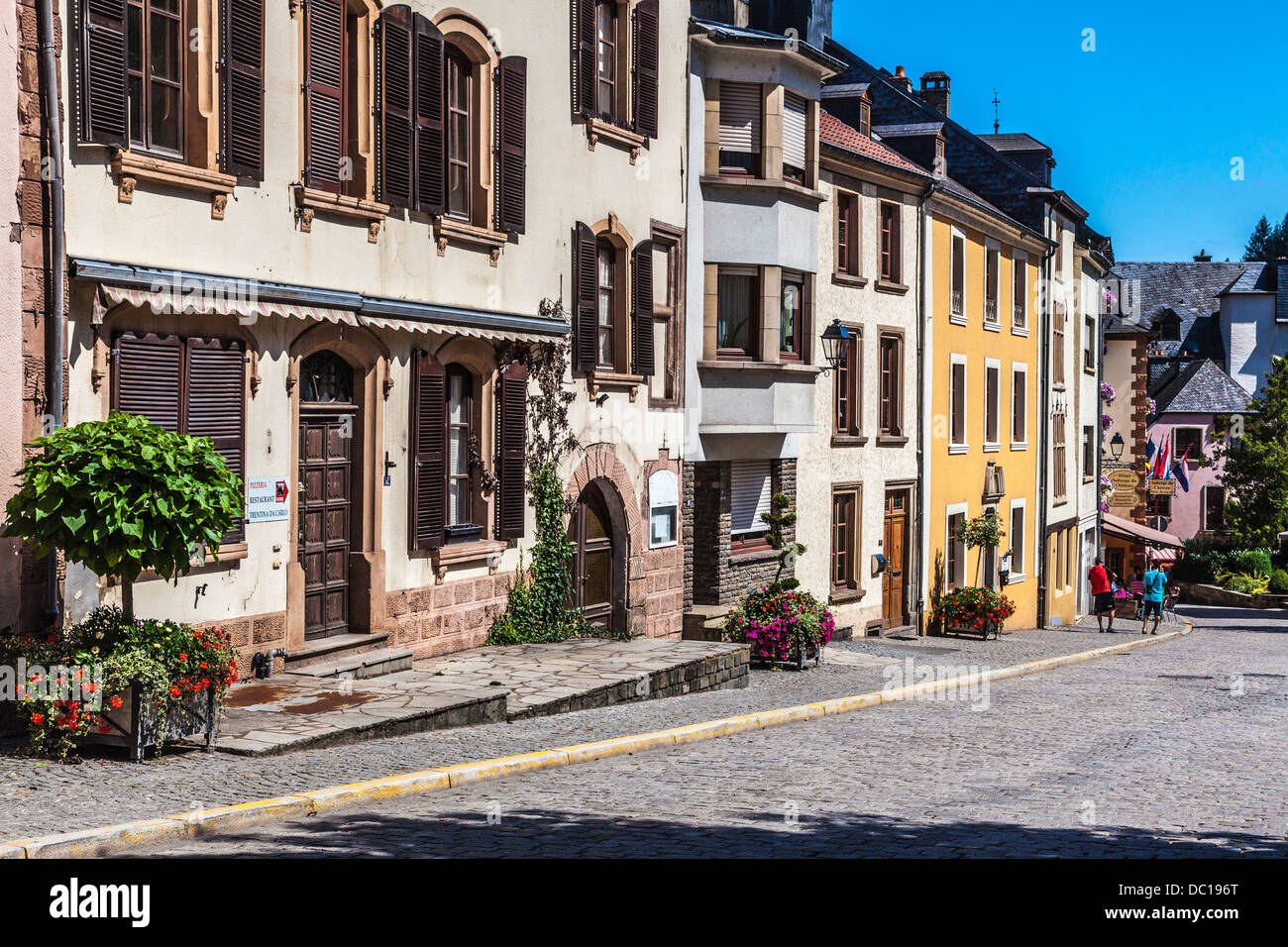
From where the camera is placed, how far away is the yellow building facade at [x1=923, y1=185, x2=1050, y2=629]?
3162 cm

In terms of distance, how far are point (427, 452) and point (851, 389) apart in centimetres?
1334

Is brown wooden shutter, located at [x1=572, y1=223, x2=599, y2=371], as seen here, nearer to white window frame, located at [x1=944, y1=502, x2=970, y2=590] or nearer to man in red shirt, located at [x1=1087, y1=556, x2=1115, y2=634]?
white window frame, located at [x1=944, y1=502, x2=970, y2=590]

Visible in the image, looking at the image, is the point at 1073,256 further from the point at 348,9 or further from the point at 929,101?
the point at 348,9

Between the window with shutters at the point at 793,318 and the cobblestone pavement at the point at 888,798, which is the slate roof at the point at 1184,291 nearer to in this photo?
the window with shutters at the point at 793,318

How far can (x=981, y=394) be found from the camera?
34750mm

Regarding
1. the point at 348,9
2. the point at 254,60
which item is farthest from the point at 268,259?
the point at 348,9

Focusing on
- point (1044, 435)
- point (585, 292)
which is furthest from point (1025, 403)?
point (585, 292)

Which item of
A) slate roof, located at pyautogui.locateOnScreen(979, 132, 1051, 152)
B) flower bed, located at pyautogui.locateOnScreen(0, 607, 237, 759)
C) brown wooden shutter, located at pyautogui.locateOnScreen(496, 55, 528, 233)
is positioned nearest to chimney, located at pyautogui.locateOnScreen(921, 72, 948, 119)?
A: slate roof, located at pyautogui.locateOnScreen(979, 132, 1051, 152)

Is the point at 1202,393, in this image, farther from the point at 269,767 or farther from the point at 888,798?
the point at 269,767

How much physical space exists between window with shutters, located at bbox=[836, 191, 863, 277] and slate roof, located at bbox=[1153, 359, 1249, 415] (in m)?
52.0

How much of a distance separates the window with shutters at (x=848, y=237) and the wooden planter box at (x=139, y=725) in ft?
60.7

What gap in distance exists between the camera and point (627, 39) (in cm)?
2025

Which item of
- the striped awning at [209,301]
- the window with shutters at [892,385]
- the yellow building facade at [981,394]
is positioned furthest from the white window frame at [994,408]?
the striped awning at [209,301]

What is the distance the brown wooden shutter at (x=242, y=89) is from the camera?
42.3 ft
